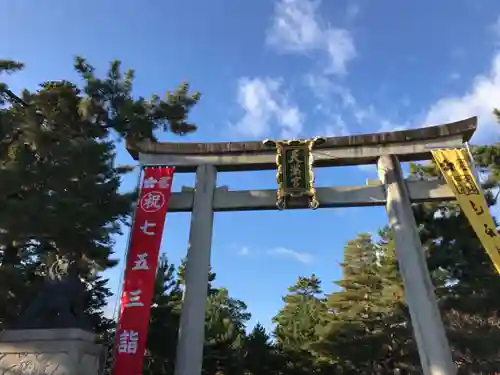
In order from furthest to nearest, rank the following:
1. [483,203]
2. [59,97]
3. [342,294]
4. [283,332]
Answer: [342,294], [283,332], [59,97], [483,203]

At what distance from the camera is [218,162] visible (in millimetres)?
9688

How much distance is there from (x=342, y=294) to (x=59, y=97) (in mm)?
14791

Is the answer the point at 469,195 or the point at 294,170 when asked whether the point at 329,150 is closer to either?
the point at 294,170

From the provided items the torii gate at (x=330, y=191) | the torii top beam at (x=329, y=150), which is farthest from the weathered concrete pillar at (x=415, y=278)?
the torii top beam at (x=329, y=150)

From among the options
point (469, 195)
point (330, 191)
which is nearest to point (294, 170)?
point (330, 191)

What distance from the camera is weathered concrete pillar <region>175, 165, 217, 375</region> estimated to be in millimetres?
7836

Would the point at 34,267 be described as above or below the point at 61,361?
above

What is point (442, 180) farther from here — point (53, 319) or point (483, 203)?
point (53, 319)

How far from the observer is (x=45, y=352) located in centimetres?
595

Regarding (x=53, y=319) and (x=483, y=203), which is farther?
(x=483, y=203)

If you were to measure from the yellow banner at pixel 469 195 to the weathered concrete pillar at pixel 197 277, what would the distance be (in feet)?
15.2

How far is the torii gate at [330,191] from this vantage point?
27.1 ft

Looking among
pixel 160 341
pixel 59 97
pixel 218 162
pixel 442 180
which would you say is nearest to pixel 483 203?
pixel 442 180

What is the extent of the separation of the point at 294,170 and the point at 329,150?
953 mm
